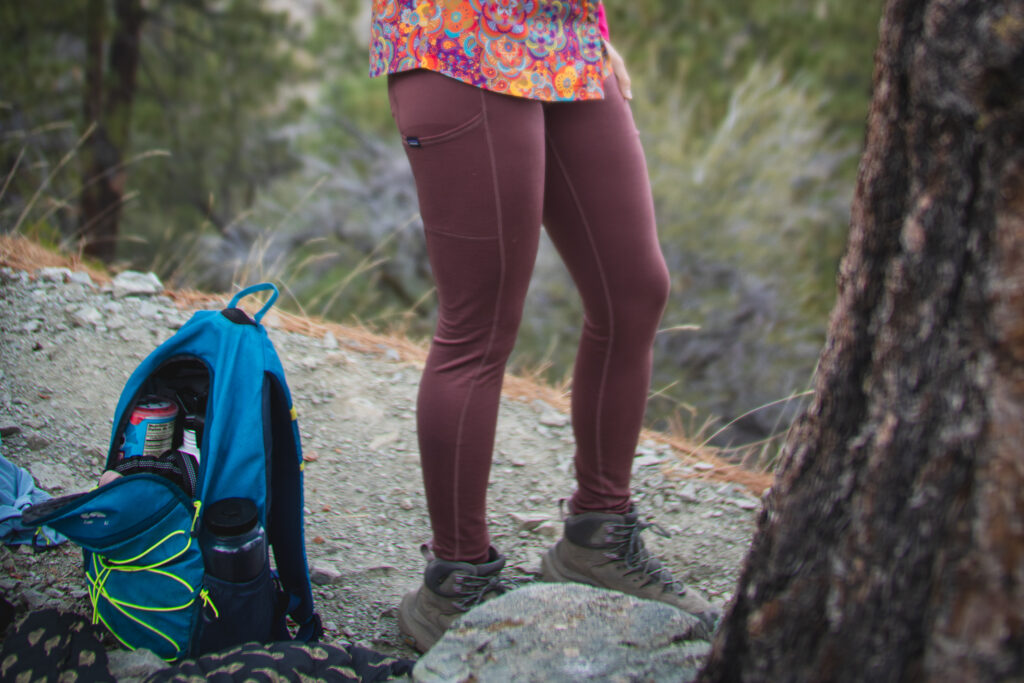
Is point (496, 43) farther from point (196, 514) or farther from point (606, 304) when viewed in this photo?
point (196, 514)

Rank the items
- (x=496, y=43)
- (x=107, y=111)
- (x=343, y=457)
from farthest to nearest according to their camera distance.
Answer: (x=107, y=111)
(x=343, y=457)
(x=496, y=43)

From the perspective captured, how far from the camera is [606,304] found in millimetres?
1550

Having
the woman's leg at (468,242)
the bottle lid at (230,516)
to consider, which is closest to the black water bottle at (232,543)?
the bottle lid at (230,516)

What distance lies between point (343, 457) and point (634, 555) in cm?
121

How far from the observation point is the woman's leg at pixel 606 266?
1.47 metres

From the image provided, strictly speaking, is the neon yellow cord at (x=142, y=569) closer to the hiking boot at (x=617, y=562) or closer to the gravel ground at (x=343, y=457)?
the gravel ground at (x=343, y=457)

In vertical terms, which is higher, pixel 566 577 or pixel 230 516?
pixel 230 516

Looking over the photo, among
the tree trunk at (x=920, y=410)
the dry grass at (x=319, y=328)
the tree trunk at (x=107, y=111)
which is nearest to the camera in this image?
the tree trunk at (x=920, y=410)

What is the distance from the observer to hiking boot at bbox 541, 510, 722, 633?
164 cm

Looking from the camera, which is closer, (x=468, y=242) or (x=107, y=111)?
(x=468, y=242)

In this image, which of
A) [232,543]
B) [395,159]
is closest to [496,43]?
[232,543]

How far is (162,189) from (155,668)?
7.80 m

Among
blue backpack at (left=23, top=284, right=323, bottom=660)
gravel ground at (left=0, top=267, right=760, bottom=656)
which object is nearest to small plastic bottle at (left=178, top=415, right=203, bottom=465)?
blue backpack at (left=23, top=284, right=323, bottom=660)

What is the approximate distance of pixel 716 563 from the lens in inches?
81.7
